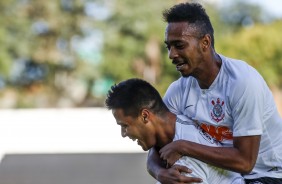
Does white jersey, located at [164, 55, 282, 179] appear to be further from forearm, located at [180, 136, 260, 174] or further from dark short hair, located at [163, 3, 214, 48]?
dark short hair, located at [163, 3, 214, 48]

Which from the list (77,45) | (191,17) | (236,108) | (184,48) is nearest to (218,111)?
(236,108)

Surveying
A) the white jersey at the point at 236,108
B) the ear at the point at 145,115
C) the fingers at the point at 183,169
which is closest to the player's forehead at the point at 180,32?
the white jersey at the point at 236,108

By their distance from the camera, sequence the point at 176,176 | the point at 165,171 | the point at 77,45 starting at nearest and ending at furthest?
the point at 176,176 → the point at 165,171 → the point at 77,45

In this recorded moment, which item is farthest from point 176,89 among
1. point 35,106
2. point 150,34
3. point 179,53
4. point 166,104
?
point 35,106

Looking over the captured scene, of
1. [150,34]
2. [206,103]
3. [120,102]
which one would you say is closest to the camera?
[120,102]

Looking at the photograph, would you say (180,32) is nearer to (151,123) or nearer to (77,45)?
(151,123)

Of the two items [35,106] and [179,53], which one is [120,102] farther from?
[35,106]

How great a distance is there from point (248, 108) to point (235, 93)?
97 millimetres

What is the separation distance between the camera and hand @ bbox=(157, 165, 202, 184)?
135 inches

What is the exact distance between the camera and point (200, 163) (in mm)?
3551

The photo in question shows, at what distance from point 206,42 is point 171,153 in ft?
1.94

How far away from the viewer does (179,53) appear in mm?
3605

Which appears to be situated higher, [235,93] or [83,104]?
[235,93]

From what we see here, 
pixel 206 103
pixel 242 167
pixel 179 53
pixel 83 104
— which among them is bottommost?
pixel 83 104
